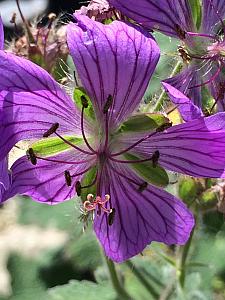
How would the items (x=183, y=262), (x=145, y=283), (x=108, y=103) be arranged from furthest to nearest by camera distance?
1. (x=145, y=283)
2. (x=183, y=262)
3. (x=108, y=103)

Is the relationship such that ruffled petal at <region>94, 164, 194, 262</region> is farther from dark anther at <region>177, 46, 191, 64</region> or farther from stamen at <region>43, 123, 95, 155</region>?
dark anther at <region>177, 46, 191, 64</region>

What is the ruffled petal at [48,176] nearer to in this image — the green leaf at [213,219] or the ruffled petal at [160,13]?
the ruffled petal at [160,13]

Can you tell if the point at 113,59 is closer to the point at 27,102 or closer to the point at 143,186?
the point at 27,102

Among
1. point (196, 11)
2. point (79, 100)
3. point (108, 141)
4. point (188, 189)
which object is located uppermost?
point (196, 11)


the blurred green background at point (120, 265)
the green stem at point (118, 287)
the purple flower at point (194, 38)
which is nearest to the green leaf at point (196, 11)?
the purple flower at point (194, 38)

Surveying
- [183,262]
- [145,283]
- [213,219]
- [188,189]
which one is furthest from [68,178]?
[145,283]

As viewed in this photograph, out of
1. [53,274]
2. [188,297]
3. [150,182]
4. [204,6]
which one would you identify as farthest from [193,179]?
[53,274]
